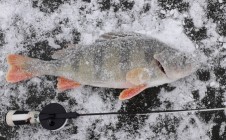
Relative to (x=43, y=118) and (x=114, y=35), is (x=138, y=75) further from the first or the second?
(x=43, y=118)

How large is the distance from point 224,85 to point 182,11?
0.59 m

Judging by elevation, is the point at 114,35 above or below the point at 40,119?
above

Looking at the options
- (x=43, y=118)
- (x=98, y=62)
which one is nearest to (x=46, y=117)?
(x=43, y=118)

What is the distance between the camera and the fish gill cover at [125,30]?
267 centimetres

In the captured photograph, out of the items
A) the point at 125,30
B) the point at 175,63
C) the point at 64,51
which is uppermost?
the point at 125,30

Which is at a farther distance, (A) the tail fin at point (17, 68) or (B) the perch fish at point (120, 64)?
(A) the tail fin at point (17, 68)

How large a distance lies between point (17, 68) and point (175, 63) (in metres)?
1.01

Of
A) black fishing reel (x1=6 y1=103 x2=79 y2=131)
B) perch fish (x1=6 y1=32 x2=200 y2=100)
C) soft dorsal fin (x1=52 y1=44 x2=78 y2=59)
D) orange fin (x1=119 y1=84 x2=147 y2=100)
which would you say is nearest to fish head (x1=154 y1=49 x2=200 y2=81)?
perch fish (x1=6 y1=32 x2=200 y2=100)

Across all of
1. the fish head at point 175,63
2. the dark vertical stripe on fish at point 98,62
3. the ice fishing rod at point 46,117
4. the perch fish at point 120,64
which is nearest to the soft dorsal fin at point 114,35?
the perch fish at point 120,64

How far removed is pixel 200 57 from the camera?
268 cm

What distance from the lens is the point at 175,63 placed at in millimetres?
2426

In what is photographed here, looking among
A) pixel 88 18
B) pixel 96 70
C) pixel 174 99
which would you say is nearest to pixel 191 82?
pixel 174 99

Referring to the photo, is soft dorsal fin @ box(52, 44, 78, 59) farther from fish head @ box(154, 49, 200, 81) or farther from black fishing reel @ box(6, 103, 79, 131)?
fish head @ box(154, 49, 200, 81)

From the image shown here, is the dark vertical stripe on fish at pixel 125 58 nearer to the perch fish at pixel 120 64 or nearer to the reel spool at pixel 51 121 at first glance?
the perch fish at pixel 120 64
